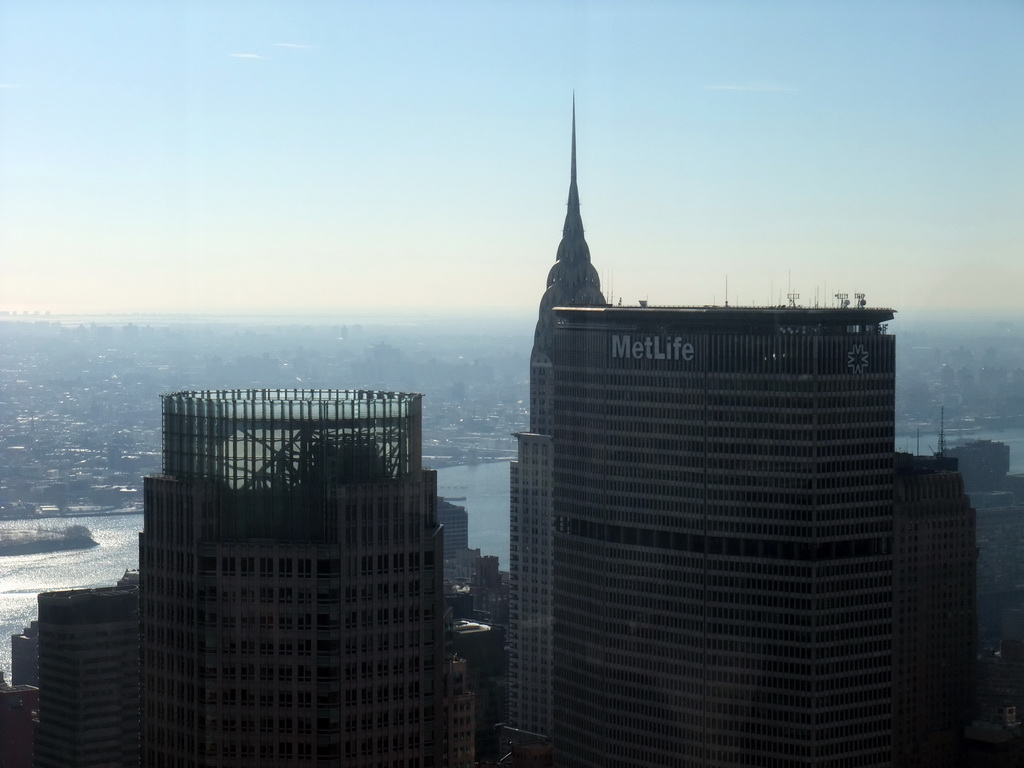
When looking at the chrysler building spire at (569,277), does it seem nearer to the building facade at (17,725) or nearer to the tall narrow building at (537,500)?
the tall narrow building at (537,500)

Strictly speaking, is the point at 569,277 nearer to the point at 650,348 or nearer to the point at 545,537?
the point at 545,537

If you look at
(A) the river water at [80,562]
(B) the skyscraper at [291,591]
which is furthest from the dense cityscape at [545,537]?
(A) the river water at [80,562]

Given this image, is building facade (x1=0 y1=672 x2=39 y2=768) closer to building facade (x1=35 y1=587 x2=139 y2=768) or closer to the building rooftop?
building facade (x1=35 y1=587 x2=139 y2=768)

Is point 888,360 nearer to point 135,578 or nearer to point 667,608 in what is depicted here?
point 667,608

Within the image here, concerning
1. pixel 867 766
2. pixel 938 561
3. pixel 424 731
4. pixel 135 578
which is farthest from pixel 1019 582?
pixel 424 731

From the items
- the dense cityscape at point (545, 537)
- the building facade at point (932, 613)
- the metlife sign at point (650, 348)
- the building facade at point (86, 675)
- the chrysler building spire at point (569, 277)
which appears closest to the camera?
the dense cityscape at point (545, 537)

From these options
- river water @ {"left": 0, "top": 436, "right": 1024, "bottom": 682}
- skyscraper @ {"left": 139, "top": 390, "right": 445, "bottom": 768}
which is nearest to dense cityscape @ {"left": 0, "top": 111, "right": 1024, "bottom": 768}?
skyscraper @ {"left": 139, "top": 390, "right": 445, "bottom": 768}

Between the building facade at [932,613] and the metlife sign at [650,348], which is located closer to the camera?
the metlife sign at [650,348]
